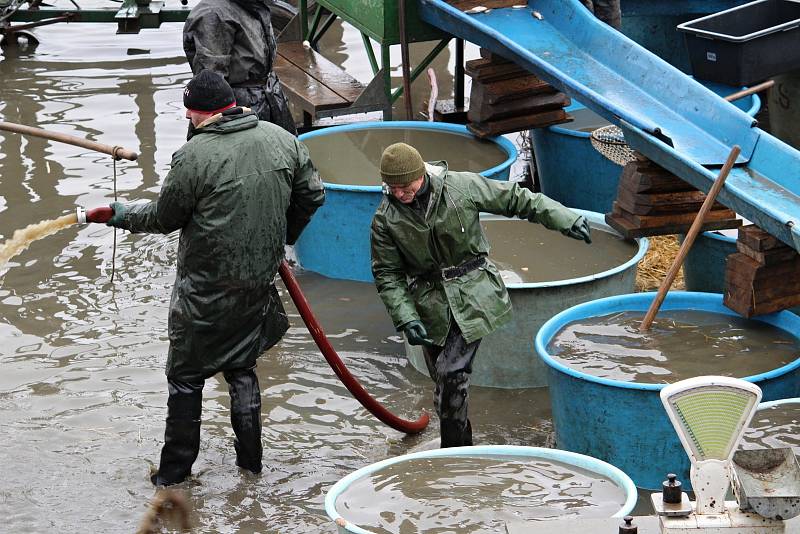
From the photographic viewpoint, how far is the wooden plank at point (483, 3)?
9047mm

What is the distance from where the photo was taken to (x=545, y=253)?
769 centimetres

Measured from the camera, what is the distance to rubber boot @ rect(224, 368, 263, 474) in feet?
19.6

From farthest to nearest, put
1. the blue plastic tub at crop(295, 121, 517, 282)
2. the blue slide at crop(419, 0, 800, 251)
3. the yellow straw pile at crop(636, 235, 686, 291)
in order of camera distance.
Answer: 1. the blue plastic tub at crop(295, 121, 517, 282)
2. the yellow straw pile at crop(636, 235, 686, 291)
3. the blue slide at crop(419, 0, 800, 251)

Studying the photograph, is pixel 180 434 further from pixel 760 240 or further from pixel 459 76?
pixel 459 76

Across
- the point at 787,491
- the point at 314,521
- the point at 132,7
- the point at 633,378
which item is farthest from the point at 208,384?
the point at 132,7

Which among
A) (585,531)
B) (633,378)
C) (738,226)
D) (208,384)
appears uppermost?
(585,531)

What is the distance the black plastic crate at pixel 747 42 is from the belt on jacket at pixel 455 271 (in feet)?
14.0

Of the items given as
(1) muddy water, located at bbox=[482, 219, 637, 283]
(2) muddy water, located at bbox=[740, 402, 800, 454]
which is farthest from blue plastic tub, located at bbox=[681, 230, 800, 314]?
(2) muddy water, located at bbox=[740, 402, 800, 454]

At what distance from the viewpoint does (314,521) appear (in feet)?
18.7

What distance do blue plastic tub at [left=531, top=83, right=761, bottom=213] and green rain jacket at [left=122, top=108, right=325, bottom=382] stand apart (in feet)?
11.6

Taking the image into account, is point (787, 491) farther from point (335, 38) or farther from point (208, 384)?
point (335, 38)

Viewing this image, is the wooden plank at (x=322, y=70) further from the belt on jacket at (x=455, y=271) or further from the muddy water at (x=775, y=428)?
the muddy water at (x=775, y=428)

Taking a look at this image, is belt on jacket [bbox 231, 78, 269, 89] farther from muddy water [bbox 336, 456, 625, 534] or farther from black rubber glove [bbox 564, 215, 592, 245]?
muddy water [bbox 336, 456, 625, 534]

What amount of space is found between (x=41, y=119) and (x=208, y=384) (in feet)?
18.0
